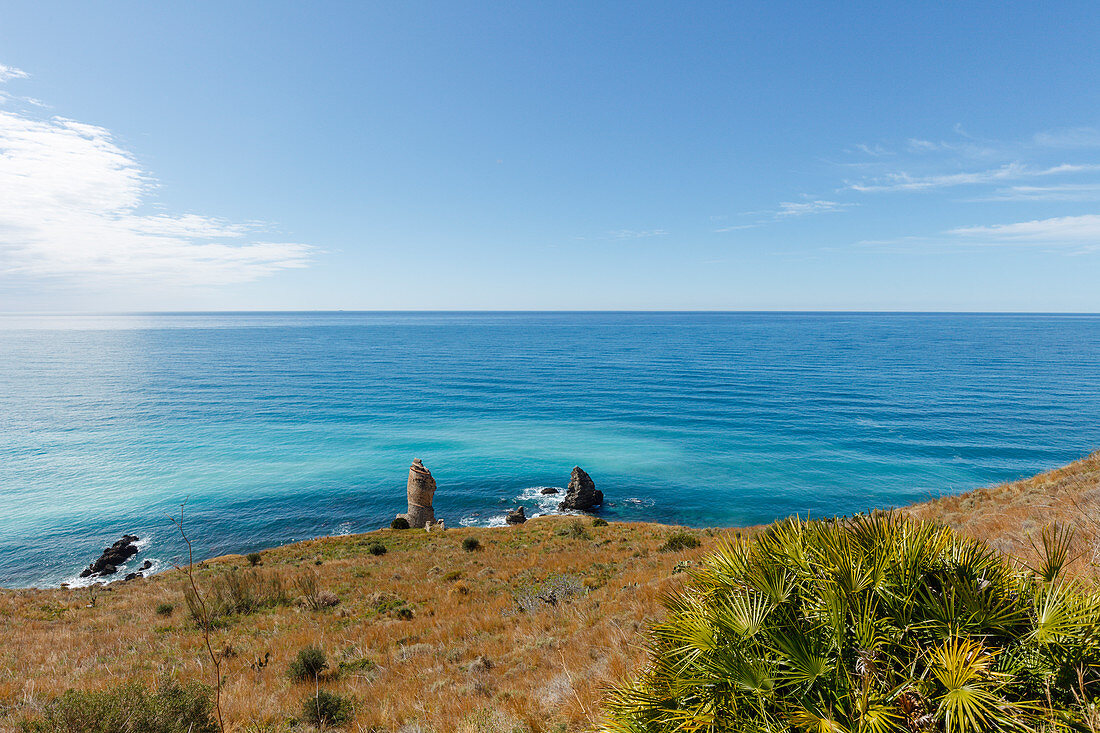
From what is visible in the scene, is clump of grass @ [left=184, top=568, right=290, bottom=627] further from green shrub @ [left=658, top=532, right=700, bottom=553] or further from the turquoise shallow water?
the turquoise shallow water

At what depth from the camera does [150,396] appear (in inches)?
2768

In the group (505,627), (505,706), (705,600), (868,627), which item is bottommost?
(505,627)

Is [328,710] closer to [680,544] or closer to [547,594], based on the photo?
[547,594]

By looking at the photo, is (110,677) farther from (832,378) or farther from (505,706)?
(832,378)

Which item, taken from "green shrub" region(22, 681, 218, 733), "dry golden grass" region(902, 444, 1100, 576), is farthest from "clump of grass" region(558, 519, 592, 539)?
"green shrub" region(22, 681, 218, 733)

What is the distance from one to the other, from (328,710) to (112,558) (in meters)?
34.7

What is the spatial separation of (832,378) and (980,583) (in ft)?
285

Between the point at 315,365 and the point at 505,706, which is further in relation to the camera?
the point at 315,365

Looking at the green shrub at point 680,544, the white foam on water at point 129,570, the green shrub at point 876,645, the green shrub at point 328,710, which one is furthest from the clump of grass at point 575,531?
the white foam on water at point 129,570

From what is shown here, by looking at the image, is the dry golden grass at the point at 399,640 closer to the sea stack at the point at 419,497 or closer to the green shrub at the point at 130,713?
the green shrub at the point at 130,713

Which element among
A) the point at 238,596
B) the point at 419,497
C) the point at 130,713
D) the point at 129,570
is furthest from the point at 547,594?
the point at 129,570

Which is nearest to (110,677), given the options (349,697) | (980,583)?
(349,697)

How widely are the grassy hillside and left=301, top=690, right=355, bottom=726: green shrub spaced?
19 cm

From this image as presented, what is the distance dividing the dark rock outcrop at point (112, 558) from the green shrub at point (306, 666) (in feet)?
101
